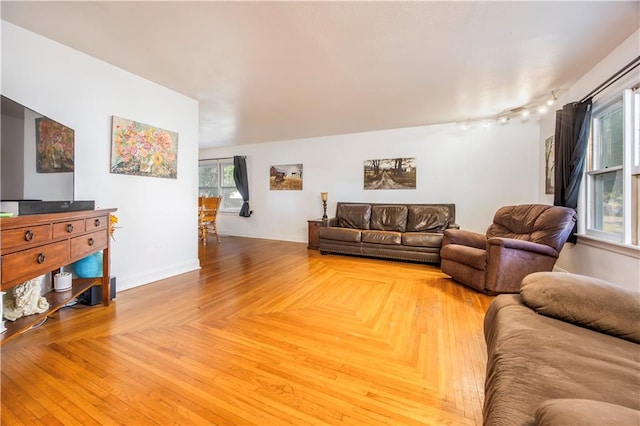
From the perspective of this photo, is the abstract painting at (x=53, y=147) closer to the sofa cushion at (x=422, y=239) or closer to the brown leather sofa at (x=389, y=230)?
the brown leather sofa at (x=389, y=230)

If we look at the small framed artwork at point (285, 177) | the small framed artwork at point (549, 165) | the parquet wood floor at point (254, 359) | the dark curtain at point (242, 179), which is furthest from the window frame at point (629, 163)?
the dark curtain at point (242, 179)

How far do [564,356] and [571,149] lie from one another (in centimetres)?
289

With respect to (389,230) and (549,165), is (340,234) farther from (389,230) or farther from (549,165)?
(549,165)

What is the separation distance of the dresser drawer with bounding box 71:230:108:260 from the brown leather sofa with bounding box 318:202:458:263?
3089 millimetres

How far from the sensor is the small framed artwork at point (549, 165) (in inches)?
139

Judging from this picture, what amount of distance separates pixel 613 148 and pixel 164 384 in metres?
4.07

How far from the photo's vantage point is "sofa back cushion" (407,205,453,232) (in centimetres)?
434

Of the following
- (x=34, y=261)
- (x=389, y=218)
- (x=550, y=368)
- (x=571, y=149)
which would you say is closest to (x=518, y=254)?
(x=571, y=149)

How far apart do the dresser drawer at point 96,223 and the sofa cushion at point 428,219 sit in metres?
4.10

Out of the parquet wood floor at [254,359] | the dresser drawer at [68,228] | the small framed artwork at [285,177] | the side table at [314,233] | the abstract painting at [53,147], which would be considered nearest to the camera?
the parquet wood floor at [254,359]

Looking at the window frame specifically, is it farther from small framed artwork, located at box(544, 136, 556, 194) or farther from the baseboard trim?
the baseboard trim

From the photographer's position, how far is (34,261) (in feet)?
4.79

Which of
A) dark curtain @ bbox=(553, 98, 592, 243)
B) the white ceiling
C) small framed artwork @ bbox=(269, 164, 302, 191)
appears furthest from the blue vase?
dark curtain @ bbox=(553, 98, 592, 243)

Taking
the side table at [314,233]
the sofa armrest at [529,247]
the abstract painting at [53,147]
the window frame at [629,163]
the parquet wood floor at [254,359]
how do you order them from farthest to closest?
the side table at [314,233] → the sofa armrest at [529,247] → the window frame at [629,163] → the abstract painting at [53,147] → the parquet wood floor at [254,359]
